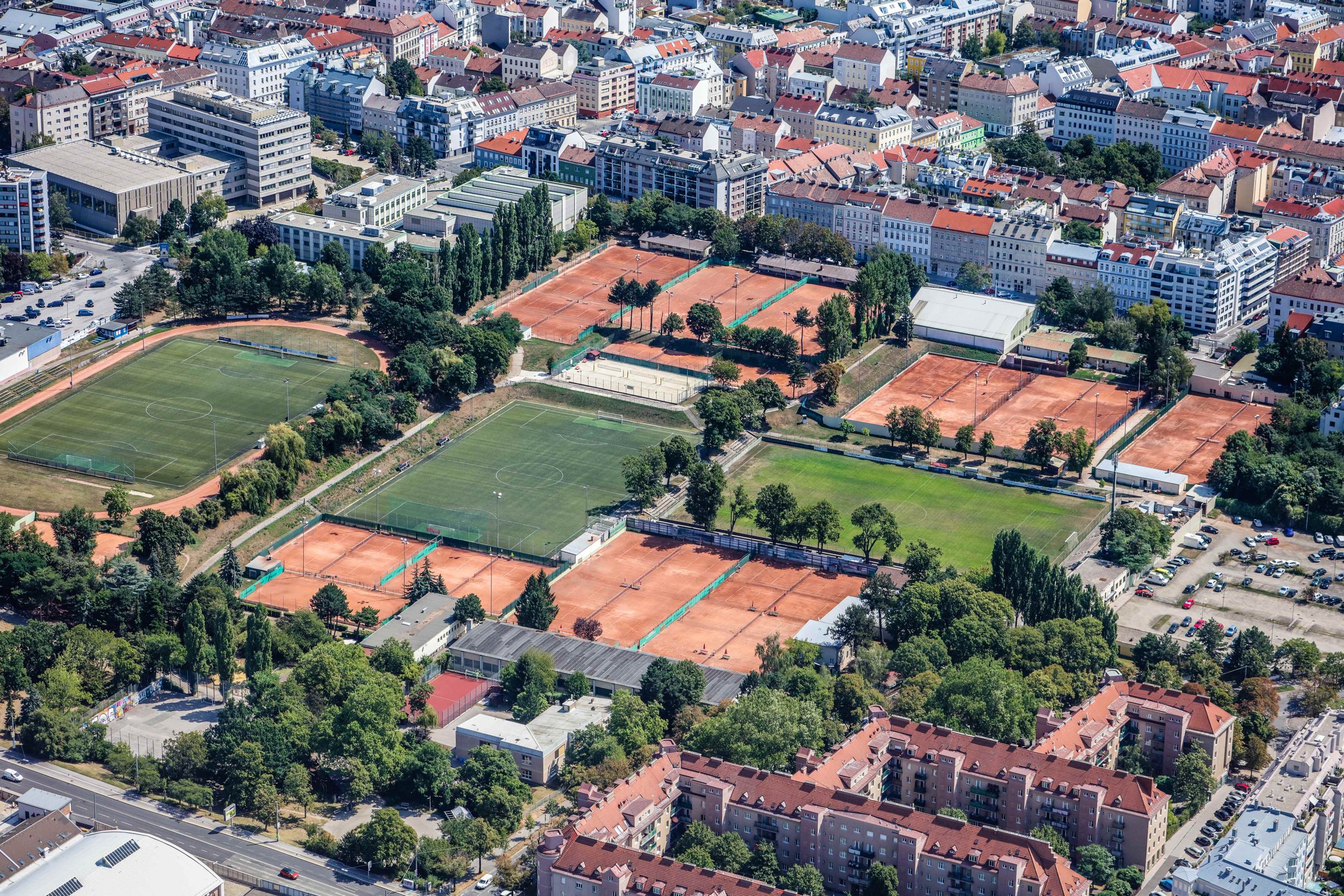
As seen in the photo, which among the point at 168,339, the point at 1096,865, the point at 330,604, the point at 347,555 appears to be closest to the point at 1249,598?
the point at 1096,865

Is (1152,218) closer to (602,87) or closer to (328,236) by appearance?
(602,87)

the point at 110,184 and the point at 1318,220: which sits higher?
the point at 1318,220

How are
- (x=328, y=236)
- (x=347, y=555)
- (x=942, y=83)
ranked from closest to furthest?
(x=347, y=555), (x=328, y=236), (x=942, y=83)

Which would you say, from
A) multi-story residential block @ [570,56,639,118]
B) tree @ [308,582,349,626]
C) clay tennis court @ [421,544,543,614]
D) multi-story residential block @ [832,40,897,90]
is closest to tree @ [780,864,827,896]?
clay tennis court @ [421,544,543,614]

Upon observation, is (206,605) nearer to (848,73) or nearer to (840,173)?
(840,173)

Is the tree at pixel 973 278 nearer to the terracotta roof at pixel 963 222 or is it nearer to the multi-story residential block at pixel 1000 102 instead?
the terracotta roof at pixel 963 222

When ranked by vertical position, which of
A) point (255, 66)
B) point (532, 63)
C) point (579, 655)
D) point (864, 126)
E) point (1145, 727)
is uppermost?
point (255, 66)
